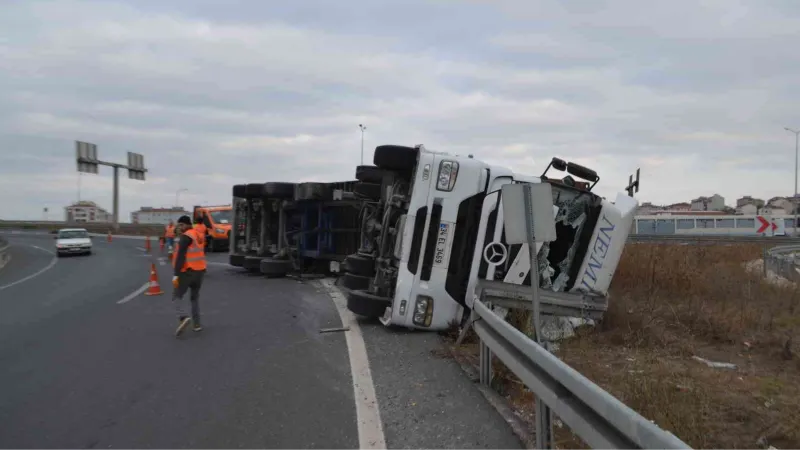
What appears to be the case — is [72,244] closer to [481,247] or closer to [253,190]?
[253,190]

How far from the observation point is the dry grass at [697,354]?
4070 millimetres

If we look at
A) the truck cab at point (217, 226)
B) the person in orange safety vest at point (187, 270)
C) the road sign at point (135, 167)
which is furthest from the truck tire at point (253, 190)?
the road sign at point (135, 167)

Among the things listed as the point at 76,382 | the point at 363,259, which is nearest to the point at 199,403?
the point at 76,382

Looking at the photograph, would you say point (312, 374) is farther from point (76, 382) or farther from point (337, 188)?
point (337, 188)

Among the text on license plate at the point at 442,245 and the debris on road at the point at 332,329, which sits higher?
the text on license plate at the point at 442,245

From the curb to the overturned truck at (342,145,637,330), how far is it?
4.30 feet

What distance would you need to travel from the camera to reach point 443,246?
699 centimetres

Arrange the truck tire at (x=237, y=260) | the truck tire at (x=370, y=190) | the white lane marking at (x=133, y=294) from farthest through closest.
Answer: the truck tire at (x=237, y=260) < the white lane marking at (x=133, y=294) < the truck tire at (x=370, y=190)

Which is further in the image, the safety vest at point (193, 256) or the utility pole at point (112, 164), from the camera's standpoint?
the utility pole at point (112, 164)

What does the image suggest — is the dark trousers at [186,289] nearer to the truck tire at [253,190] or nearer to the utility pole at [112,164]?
the truck tire at [253,190]

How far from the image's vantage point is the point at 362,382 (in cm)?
521

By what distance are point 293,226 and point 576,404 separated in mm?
12855

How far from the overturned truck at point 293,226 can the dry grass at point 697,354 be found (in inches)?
246

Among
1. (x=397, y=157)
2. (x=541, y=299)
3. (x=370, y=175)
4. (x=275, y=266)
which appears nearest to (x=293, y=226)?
(x=275, y=266)
